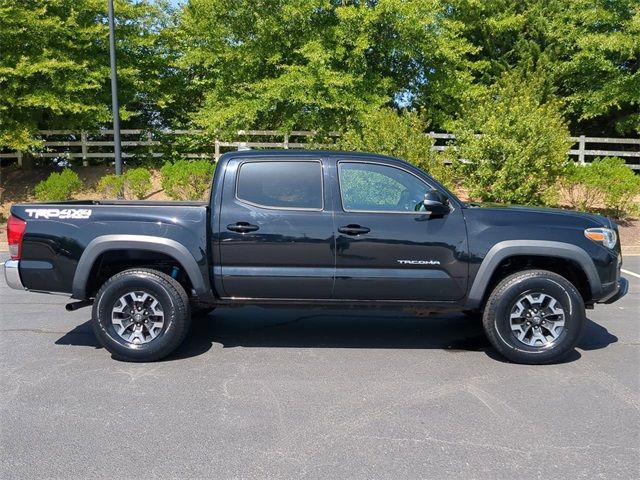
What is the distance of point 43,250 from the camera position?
4.91 m

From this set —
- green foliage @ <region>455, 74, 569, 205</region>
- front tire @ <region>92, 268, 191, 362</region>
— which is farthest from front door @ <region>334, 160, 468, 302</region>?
green foliage @ <region>455, 74, 569, 205</region>

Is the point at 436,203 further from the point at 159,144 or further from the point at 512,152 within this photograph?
the point at 159,144

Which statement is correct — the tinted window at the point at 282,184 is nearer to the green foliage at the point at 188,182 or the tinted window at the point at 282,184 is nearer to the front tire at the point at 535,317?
the front tire at the point at 535,317

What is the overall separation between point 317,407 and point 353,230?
1.58 m

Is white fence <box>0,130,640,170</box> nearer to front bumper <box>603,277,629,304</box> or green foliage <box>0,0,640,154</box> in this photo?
green foliage <box>0,0,640,154</box>

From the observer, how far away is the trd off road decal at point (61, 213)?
4.89 m

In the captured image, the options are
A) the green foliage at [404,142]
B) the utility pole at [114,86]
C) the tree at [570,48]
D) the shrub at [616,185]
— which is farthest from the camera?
the tree at [570,48]

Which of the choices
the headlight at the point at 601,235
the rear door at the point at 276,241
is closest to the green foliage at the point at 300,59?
the rear door at the point at 276,241

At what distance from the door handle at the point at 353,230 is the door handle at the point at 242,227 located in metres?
0.76

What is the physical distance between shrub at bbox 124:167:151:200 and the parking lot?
37.9 ft

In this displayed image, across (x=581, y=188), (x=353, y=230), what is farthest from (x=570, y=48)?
(x=353, y=230)

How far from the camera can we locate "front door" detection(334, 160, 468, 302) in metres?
4.82

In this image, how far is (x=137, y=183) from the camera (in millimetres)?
17000

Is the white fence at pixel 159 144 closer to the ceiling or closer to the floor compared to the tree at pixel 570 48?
closer to the floor
